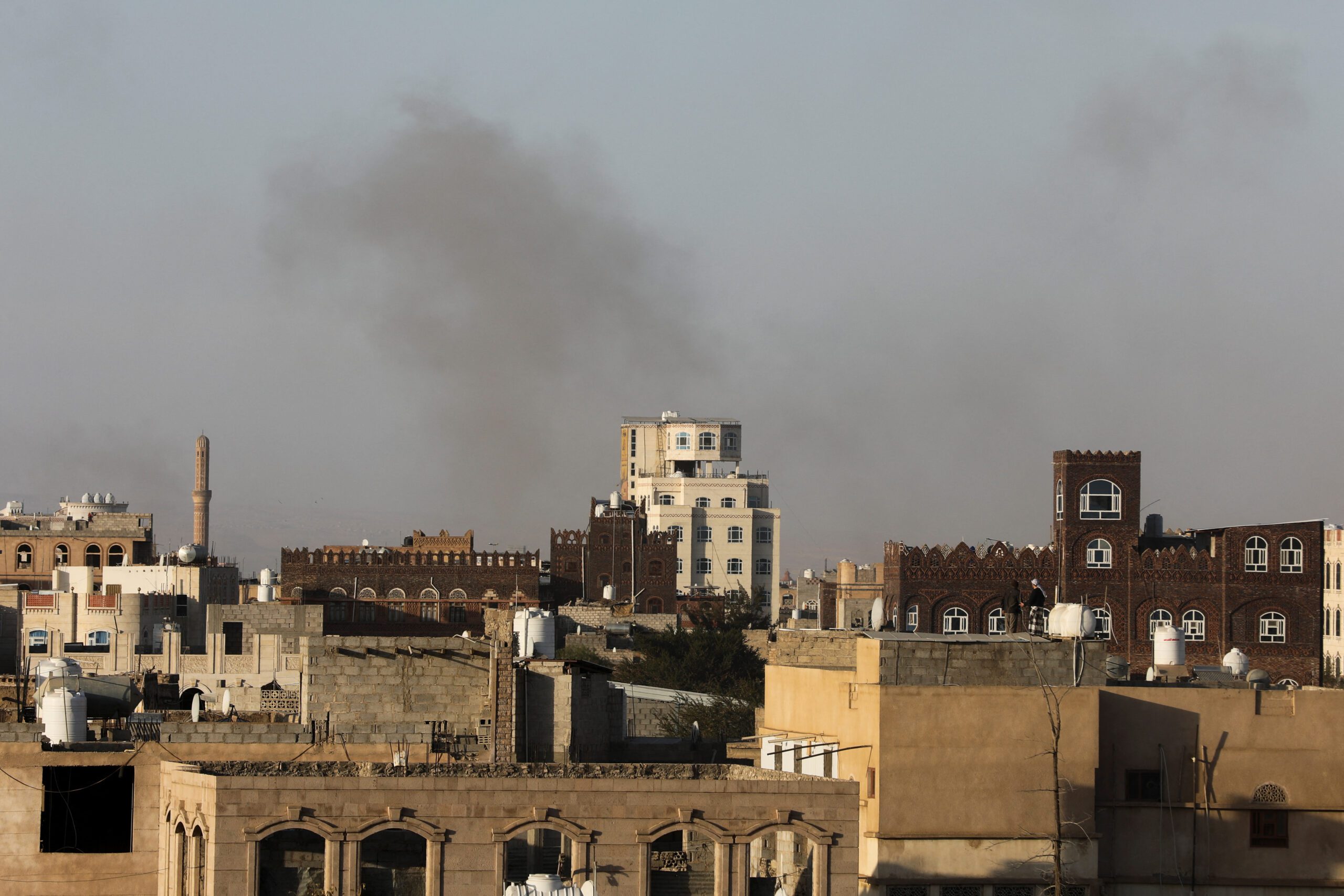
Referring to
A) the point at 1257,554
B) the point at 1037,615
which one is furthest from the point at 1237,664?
the point at 1257,554

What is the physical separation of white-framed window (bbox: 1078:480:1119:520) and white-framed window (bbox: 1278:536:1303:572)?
5.80 metres

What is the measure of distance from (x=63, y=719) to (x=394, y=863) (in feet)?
22.0

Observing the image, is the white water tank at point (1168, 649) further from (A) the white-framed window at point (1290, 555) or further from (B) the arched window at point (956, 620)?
(A) the white-framed window at point (1290, 555)

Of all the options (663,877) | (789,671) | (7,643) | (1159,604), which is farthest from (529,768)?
(7,643)

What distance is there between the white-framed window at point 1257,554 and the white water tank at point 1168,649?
25.3 m

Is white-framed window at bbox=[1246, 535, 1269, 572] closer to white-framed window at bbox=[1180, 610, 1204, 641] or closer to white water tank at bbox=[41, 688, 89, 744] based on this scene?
white-framed window at bbox=[1180, 610, 1204, 641]

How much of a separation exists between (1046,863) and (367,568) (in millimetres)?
69067

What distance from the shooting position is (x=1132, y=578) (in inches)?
2886

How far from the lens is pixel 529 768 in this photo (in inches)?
1063

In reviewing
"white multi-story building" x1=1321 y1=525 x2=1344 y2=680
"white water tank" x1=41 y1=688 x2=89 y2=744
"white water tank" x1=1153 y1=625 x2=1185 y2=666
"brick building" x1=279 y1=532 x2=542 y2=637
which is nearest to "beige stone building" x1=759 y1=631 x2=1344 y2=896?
"white water tank" x1=41 y1=688 x2=89 y2=744

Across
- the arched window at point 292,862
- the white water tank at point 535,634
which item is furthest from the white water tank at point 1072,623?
the arched window at point 292,862

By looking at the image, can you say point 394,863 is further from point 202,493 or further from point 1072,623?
point 202,493

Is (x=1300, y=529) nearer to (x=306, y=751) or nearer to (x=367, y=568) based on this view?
(x=367, y=568)

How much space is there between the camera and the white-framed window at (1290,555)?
7269 centimetres
